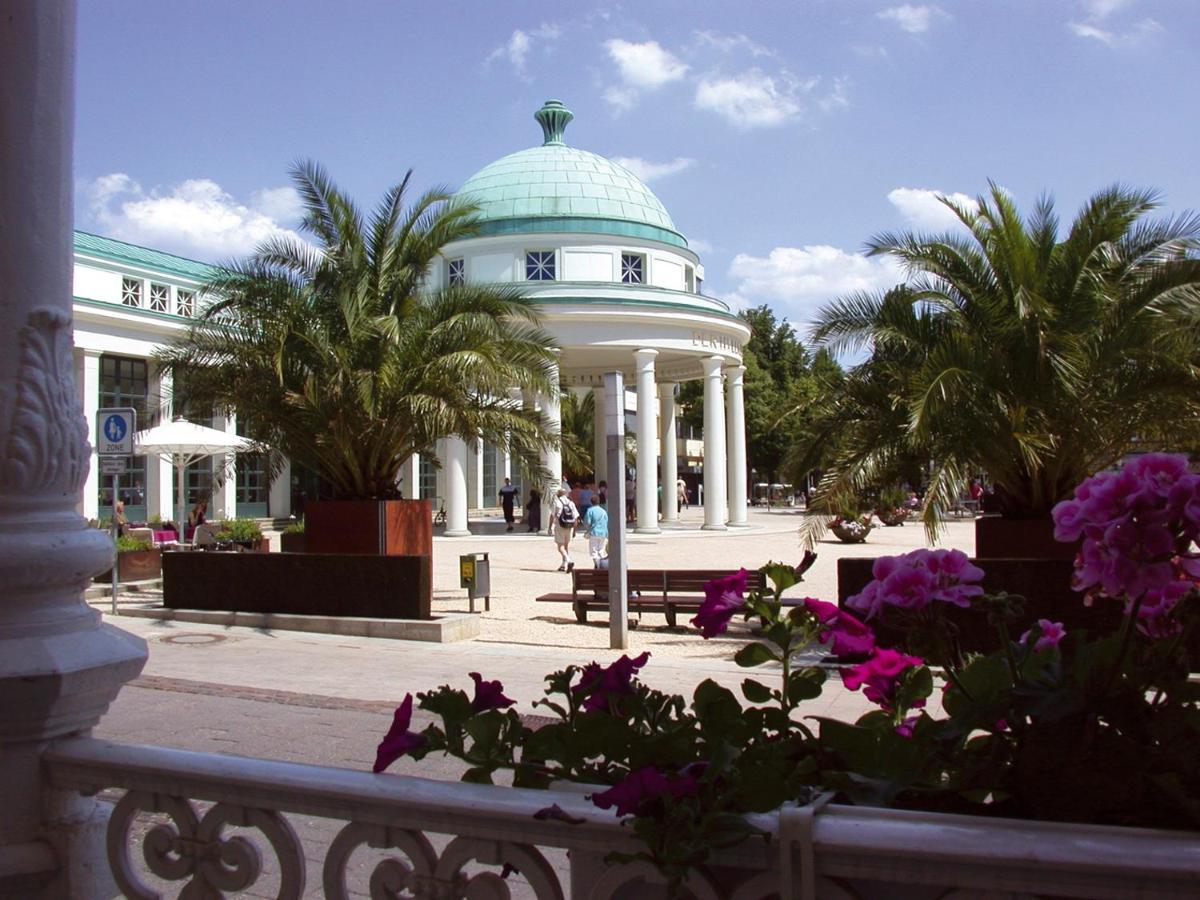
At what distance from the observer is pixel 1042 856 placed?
1500 mm

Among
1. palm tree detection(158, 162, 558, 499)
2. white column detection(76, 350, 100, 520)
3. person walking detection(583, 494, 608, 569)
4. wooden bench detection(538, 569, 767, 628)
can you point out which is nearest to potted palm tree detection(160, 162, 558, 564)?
palm tree detection(158, 162, 558, 499)

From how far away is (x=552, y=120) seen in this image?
41719 mm

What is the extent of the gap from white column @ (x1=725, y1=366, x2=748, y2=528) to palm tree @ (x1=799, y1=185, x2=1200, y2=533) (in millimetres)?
24046

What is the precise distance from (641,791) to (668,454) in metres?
40.0

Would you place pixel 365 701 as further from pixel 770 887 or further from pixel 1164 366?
pixel 1164 366

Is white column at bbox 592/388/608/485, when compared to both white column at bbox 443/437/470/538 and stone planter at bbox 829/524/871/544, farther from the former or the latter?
stone planter at bbox 829/524/871/544

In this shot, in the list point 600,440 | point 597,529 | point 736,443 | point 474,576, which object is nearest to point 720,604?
point 474,576

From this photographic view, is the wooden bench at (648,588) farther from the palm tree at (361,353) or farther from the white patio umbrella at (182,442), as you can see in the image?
the white patio umbrella at (182,442)

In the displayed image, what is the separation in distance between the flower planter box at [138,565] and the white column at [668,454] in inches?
935

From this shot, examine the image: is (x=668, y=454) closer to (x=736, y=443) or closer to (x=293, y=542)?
(x=736, y=443)

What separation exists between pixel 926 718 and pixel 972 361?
10.2m

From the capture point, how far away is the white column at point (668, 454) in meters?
40.9

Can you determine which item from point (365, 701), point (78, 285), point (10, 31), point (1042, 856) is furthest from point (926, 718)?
point (78, 285)

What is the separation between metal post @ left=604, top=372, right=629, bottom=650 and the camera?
1195 centimetres
